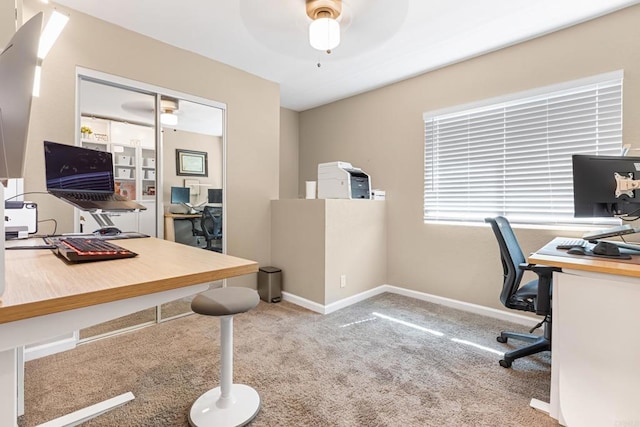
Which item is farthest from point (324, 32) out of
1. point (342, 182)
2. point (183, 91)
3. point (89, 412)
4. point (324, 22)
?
point (89, 412)

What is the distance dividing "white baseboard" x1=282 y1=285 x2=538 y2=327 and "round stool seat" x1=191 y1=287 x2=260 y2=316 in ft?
5.27

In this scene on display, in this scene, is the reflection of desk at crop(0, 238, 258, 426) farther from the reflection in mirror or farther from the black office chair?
the black office chair

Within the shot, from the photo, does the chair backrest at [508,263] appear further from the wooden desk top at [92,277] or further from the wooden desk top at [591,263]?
the wooden desk top at [92,277]

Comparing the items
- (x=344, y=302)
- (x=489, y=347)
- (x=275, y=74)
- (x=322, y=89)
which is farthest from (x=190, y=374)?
(x=322, y=89)

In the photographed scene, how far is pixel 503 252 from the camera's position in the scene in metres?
2.15

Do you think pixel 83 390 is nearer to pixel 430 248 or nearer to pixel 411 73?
pixel 430 248

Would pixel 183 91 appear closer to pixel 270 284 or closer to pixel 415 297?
pixel 270 284

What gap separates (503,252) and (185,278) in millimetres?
2140

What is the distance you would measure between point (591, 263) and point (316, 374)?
5.45 ft

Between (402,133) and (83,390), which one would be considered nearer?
(83,390)

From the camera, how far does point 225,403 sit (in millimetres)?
1582

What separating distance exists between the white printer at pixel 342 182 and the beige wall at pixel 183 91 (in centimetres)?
73

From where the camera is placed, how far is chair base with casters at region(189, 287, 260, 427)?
4.83 ft

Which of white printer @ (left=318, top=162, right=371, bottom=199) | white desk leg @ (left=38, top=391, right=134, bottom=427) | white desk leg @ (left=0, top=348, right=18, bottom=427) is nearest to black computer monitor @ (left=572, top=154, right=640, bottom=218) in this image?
white printer @ (left=318, top=162, right=371, bottom=199)
